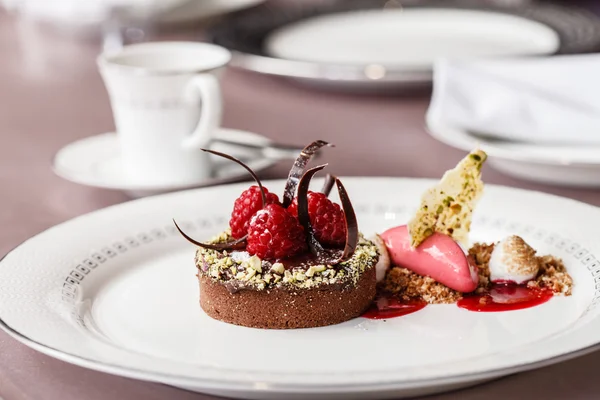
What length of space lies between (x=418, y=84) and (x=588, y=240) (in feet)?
2.56

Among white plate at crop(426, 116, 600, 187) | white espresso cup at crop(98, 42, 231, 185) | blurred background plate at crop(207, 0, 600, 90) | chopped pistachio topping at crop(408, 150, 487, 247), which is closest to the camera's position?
chopped pistachio topping at crop(408, 150, 487, 247)

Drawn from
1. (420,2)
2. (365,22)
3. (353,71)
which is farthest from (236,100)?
(420,2)

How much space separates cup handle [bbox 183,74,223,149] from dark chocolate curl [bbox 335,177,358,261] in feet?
1.75

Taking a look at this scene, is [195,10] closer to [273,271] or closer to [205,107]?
[205,107]

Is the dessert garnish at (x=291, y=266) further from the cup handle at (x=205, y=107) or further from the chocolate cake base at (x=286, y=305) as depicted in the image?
the cup handle at (x=205, y=107)

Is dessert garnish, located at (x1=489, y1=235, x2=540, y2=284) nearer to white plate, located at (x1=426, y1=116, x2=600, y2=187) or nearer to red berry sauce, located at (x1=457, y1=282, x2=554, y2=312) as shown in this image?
red berry sauce, located at (x1=457, y1=282, x2=554, y2=312)

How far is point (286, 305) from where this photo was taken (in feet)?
3.67

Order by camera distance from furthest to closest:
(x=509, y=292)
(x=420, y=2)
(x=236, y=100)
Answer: (x=420, y=2), (x=236, y=100), (x=509, y=292)

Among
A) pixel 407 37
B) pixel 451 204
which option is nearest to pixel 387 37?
pixel 407 37

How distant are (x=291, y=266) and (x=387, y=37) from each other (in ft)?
4.46

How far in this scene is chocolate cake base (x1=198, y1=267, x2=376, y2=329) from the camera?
1119mm

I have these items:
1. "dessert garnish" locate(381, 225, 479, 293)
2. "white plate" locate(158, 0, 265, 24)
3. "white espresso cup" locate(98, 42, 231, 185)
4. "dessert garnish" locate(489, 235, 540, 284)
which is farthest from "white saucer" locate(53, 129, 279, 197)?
"white plate" locate(158, 0, 265, 24)

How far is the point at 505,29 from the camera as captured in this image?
94.8 inches

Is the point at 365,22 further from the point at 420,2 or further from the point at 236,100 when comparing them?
the point at 236,100
